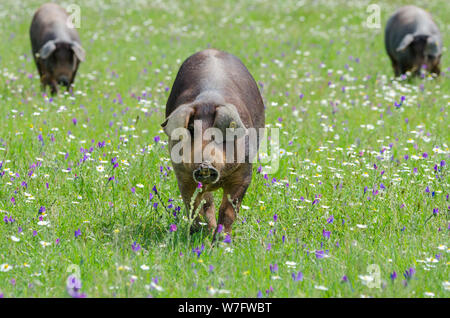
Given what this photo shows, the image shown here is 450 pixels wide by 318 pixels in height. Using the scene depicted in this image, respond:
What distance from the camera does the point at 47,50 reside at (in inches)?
375

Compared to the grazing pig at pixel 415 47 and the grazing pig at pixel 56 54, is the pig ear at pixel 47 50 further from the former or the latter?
the grazing pig at pixel 415 47

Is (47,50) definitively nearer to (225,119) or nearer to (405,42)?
(405,42)

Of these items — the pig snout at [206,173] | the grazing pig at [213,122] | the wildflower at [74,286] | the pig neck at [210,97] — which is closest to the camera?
the wildflower at [74,286]

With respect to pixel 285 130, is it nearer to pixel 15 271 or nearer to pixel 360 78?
pixel 360 78

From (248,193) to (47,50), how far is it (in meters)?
5.21

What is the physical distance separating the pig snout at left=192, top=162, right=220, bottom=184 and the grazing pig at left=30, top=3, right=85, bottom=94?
590 cm

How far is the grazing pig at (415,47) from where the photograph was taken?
1038 centimetres

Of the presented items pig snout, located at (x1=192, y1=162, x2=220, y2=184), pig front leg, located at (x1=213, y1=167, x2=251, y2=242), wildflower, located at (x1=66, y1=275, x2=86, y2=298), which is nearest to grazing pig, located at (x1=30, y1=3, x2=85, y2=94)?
pig front leg, located at (x1=213, y1=167, x2=251, y2=242)

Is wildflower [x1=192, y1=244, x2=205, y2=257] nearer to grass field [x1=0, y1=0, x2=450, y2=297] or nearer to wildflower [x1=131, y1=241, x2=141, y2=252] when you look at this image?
grass field [x1=0, y1=0, x2=450, y2=297]

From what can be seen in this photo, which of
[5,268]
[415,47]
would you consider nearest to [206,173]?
[5,268]

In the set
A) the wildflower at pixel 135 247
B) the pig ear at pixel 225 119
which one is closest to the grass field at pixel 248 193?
the wildflower at pixel 135 247

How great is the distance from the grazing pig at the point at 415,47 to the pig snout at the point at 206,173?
260 inches
